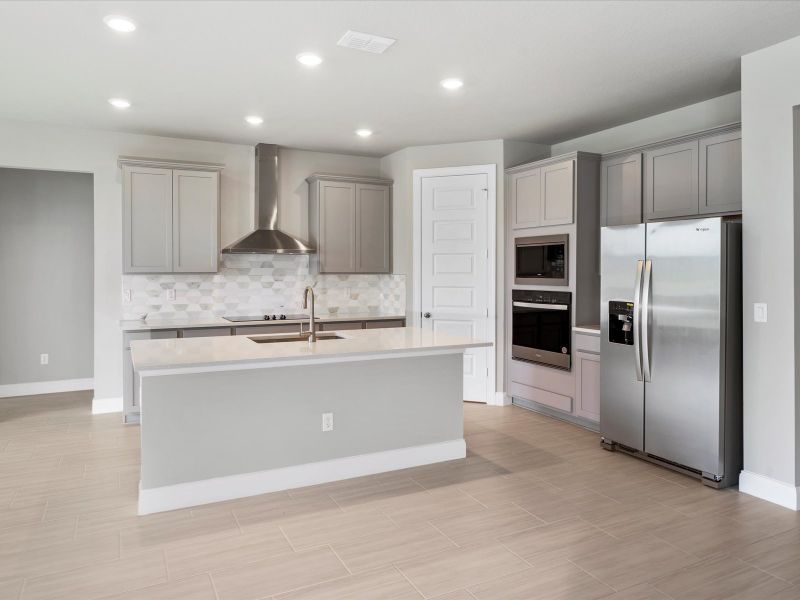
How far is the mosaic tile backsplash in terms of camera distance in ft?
18.4

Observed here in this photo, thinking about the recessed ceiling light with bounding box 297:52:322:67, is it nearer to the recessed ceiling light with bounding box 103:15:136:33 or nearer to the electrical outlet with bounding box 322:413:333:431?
the recessed ceiling light with bounding box 103:15:136:33

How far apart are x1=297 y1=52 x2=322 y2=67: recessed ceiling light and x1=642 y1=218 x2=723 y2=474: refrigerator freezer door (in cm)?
242

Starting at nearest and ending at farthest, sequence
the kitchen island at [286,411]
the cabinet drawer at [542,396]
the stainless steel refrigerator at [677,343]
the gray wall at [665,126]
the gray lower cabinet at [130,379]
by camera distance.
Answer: the kitchen island at [286,411]
the stainless steel refrigerator at [677,343]
the gray wall at [665,126]
the gray lower cabinet at [130,379]
the cabinet drawer at [542,396]

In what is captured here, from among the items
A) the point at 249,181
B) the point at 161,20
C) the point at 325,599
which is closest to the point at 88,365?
the point at 249,181

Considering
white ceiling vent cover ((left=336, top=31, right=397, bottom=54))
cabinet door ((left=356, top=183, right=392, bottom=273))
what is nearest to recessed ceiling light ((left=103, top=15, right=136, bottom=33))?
white ceiling vent cover ((left=336, top=31, right=397, bottom=54))

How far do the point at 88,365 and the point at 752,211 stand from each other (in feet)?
21.2

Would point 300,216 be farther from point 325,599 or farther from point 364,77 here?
point 325,599

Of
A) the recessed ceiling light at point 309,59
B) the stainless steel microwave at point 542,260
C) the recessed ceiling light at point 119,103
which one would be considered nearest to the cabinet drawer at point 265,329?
the recessed ceiling light at point 119,103

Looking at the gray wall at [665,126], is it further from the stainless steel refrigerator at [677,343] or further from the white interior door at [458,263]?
the stainless steel refrigerator at [677,343]

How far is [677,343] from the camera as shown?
3666mm

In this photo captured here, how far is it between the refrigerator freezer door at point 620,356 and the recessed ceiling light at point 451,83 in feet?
4.93

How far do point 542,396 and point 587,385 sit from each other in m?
0.61

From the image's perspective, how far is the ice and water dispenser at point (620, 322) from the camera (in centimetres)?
401

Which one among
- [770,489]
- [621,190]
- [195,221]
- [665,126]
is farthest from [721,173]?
[195,221]
